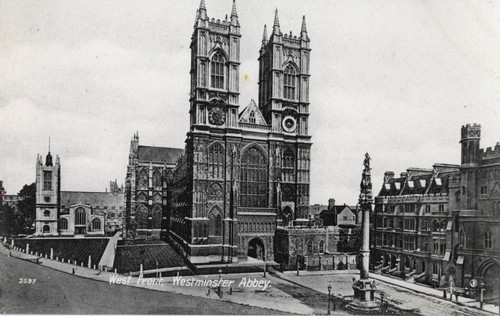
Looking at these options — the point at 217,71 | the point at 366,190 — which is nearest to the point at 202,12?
the point at 217,71

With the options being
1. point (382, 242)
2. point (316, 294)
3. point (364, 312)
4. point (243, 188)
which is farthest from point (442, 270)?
point (243, 188)

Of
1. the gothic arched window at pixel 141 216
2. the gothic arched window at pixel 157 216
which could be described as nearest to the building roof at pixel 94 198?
the gothic arched window at pixel 141 216

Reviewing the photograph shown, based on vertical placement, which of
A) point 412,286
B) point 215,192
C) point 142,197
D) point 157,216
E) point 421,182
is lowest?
point 412,286

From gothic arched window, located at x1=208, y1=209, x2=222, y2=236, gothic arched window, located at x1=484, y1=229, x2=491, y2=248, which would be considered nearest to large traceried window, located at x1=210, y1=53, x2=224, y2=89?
gothic arched window, located at x1=208, y1=209, x2=222, y2=236

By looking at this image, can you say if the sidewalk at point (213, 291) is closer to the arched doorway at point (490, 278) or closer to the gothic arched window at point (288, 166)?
the arched doorway at point (490, 278)

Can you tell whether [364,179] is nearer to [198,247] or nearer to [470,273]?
[470,273]

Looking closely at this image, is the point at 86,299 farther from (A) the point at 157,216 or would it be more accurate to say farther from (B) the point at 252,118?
(A) the point at 157,216
